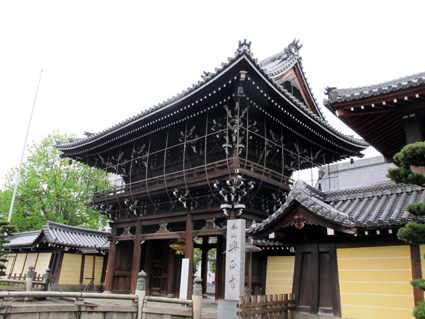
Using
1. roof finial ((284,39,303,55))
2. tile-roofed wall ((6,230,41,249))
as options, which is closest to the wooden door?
roof finial ((284,39,303,55))

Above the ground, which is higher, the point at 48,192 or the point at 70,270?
the point at 48,192

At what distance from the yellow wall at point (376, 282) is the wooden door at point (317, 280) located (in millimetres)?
200

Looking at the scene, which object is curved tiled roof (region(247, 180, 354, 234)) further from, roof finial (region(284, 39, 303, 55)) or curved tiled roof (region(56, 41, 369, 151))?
roof finial (region(284, 39, 303, 55))

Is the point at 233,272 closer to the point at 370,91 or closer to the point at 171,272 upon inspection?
the point at 370,91

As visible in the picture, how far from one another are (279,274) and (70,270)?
1763 cm

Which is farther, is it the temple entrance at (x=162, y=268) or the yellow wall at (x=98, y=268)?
the yellow wall at (x=98, y=268)

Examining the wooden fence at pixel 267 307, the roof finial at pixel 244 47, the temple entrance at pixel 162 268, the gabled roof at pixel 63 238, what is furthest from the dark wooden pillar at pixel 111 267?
the roof finial at pixel 244 47

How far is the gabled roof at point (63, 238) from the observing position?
22.1m

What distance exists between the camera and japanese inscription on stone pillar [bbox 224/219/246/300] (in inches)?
376

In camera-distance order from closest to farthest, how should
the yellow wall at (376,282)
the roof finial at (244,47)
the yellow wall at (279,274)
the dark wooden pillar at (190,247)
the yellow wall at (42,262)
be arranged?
A: 1. the yellow wall at (376,282)
2. the yellow wall at (279,274)
3. the roof finial at (244,47)
4. the dark wooden pillar at (190,247)
5. the yellow wall at (42,262)

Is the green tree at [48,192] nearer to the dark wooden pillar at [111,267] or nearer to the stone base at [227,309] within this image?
the dark wooden pillar at [111,267]

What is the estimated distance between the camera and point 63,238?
23.0 metres

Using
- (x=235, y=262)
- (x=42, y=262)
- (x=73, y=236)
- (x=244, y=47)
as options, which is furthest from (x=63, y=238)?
(x=244, y=47)

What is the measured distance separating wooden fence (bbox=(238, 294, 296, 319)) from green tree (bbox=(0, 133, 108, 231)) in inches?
934
